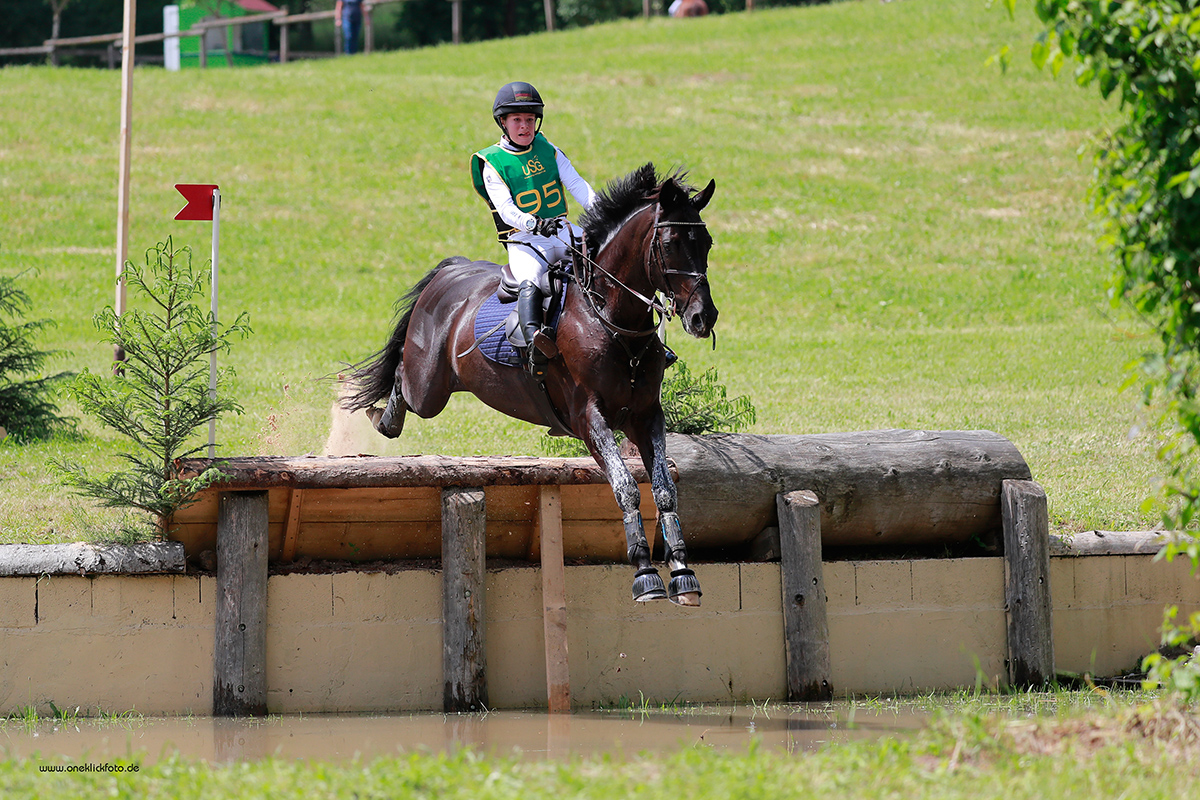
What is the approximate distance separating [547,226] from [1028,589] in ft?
12.6

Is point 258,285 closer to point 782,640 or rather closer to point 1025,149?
point 782,640

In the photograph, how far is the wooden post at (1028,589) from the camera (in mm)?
7738

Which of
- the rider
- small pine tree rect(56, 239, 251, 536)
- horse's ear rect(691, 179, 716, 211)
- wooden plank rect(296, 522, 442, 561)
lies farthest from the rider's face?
wooden plank rect(296, 522, 442, 561)

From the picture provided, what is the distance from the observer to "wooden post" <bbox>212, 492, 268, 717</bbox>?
688 centimetres

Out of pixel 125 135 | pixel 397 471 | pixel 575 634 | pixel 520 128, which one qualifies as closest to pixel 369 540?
pixel 397 471

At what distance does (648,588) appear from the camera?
6238 mm

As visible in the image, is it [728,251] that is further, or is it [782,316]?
[728,251]

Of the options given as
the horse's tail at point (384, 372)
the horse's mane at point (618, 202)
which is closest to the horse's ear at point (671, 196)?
the horse's mane at point (618, 202)

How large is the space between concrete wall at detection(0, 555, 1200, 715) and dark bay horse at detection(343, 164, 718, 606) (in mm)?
1100

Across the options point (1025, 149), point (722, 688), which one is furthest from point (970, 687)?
point (1025, 149)

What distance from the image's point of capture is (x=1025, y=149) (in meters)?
27.3

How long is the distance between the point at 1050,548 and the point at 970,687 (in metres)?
1.06

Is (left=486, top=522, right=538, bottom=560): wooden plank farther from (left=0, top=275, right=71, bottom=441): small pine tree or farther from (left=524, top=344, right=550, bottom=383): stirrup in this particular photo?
(left=0, top=275, right=71, bottom=441): small pine tree

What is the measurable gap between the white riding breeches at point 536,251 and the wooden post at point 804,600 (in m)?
2.10
